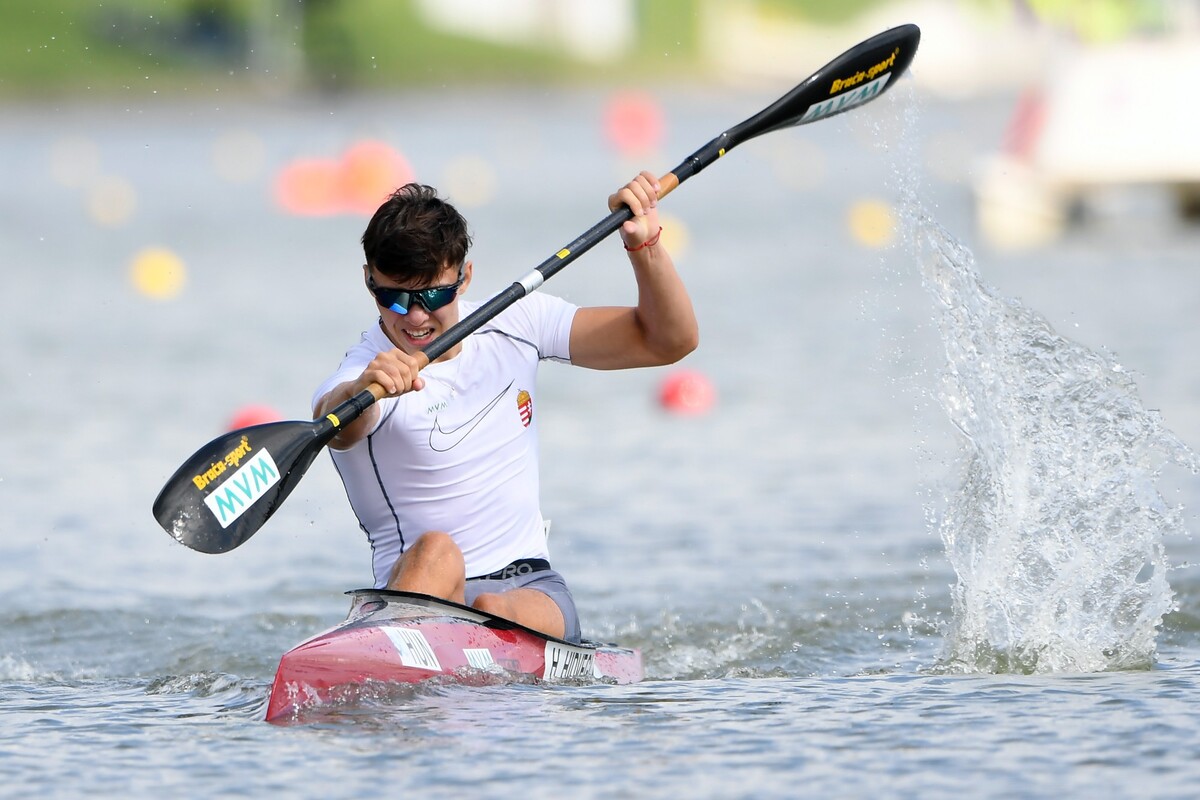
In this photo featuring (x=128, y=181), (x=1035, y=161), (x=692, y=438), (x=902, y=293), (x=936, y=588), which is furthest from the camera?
(x=128, y=181)

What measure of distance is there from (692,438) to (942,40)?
139 ft

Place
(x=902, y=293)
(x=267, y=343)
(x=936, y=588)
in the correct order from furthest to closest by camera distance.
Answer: (x=902, y=293) → (x=267, y=343) → (x=936, y=588)

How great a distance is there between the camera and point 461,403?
16.6ft

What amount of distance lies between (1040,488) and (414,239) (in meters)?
2.60

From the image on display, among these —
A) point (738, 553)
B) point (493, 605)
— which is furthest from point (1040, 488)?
point (493, 605)

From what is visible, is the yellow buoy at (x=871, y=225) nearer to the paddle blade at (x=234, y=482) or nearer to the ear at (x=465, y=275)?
the ear at (x=465, y=275)

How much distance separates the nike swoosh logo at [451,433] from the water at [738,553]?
0.69m

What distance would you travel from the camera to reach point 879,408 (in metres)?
10.6

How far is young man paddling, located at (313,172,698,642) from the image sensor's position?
193 inches

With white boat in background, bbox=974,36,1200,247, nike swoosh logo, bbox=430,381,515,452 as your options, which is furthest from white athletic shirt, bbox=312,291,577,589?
white boat in background, bbox=974,36,1200,247

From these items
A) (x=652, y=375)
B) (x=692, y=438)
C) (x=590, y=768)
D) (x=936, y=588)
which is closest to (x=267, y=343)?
(x=652, y=375)

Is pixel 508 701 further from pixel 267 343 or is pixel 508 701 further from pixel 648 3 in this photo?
pixel 648 3

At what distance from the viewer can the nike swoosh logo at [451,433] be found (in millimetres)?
5004

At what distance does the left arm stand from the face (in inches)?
16.6
